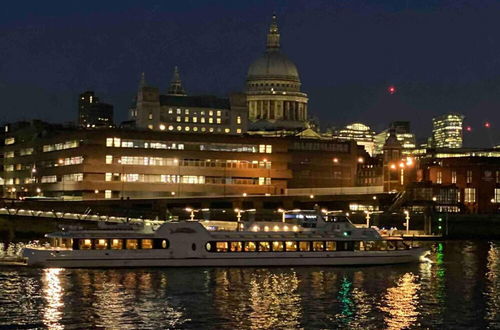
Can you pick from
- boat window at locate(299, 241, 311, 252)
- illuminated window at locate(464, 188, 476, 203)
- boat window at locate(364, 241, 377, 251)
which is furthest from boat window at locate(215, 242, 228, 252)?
illuminated window at locate(464, 188, 476, 203)

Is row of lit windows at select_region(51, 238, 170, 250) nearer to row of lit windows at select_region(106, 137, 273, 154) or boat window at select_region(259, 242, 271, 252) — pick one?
boat window at select_region(259, 242, 271, 252)

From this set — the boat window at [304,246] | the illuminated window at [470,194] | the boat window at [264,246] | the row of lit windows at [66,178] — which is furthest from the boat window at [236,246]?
the illuminated window at [470,194]

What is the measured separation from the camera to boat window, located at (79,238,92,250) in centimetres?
7916

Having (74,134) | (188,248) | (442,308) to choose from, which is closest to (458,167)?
(74,134)

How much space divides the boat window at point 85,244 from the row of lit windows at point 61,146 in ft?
295

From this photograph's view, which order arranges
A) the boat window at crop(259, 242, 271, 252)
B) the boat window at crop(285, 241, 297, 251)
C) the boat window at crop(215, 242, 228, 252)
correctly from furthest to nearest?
1. the boat window at crop(285, 241, 297, 251)
2. the boat window at crop(259, 242, 271, 252)
3. the boat window at crop(215, 242, 228, 252)

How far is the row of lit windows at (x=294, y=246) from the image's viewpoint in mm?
81250

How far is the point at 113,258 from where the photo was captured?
7881 cm

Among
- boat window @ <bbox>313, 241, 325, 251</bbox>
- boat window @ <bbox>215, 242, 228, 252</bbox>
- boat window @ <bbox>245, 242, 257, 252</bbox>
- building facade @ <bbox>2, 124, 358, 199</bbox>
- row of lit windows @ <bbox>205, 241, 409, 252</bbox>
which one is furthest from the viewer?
building facade @ <bbox>2, 124, 358, 199</bbox>

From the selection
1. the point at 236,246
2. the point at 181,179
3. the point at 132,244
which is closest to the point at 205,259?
the point at 236,246

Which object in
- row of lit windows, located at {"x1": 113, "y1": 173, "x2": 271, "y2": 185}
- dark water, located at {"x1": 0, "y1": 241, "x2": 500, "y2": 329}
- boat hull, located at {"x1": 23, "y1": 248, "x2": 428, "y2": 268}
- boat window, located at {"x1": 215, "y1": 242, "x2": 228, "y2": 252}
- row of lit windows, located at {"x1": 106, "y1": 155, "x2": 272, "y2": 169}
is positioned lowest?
dark water, located at {"x1": 0, "y1": 241, "x2": 500, "y2": 329}

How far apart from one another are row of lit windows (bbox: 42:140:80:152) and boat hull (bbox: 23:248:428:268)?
298 ft

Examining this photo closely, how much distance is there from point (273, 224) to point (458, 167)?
89767 millimetres

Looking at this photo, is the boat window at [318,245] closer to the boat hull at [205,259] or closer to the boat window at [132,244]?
the boat hull at [205,259]
